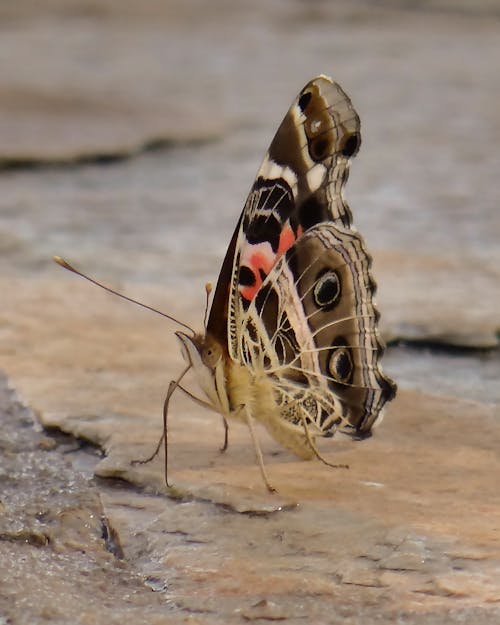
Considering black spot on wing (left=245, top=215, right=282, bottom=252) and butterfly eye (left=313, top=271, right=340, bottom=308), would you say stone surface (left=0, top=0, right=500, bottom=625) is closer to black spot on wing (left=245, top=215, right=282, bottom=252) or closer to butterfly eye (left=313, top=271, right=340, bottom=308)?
butterfly eye (left=313, top=271, right=340, bottom=308)

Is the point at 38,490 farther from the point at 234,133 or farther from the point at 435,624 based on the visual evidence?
the point at 234,133

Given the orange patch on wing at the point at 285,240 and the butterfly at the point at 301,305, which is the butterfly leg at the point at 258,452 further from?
the orange patch on wing at the point at 285,240

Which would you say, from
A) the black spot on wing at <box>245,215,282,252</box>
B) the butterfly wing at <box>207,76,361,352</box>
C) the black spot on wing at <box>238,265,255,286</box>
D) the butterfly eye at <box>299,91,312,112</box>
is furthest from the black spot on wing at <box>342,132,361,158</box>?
the black spot on wing at <box>238,265,255,286</box>

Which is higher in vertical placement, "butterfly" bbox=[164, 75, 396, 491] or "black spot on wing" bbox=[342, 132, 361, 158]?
"black spot on wing" bbox=[342, 132, 361, 158]

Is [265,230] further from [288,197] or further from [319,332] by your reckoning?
[319,332]

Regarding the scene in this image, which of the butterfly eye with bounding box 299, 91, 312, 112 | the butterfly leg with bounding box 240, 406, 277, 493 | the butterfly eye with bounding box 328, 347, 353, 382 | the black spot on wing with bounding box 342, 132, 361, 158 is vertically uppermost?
the butterfly eye with bounding box 299, 91, 312, 112

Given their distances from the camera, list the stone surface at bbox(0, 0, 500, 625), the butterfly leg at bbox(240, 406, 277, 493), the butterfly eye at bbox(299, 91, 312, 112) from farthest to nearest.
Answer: the butterfly eye at bbox(299, 91, 312, 112) → the butterfly leg at bbox(240, 406, 277, 493) → the stone surface at bbox(0, 0, 500, 625)
